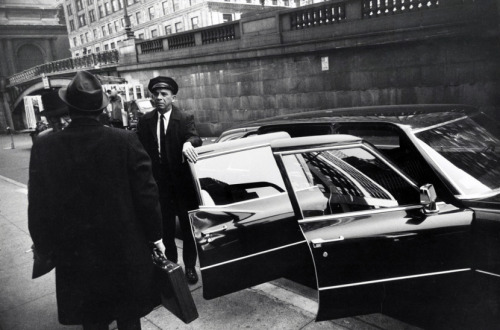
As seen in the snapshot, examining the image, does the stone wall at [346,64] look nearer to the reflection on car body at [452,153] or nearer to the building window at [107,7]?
the reflection on car body at [452,153]

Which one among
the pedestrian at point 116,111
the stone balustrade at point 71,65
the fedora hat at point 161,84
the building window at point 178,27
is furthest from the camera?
the building window at point 178,27

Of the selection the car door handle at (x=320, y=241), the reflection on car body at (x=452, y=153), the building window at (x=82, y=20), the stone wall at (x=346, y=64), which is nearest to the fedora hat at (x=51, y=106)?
the reflection on car body at (x=452, y=153)

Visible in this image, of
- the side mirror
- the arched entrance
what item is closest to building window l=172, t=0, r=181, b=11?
the arched entrance

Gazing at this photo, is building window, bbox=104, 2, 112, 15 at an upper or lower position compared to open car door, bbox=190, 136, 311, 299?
upper

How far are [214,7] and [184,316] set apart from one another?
45.5m

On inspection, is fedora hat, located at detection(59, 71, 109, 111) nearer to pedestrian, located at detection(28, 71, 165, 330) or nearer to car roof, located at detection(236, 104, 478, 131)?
pedestrian, located at detection(28, 71, 165, 330)

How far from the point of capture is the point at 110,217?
2092mm

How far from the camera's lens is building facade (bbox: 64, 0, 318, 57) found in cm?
4378

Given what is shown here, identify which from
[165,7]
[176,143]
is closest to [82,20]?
[165,7]

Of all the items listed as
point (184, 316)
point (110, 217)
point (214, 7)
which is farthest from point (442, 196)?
point (214, 7)

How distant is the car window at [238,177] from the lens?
118 inches

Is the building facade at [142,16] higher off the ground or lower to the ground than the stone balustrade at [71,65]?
higher

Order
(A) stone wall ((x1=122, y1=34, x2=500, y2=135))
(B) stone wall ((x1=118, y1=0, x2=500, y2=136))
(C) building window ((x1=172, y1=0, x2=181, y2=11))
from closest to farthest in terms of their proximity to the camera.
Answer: (B) stone wall ((x1=118, y1=0, x2=500, y2=136))
(A) stone wall ((x1=122, y1=34, x2=500, y2=135))
(C) building window ((x1=172, y1=0, x2=181, y2=11))

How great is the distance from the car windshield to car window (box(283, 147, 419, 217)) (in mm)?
332
